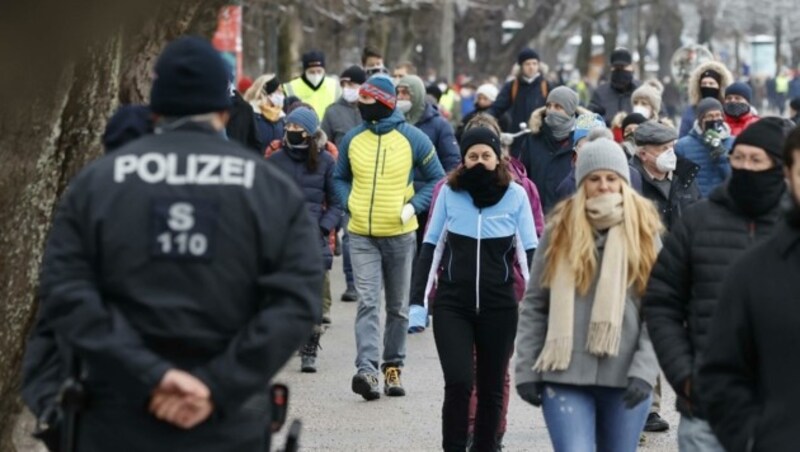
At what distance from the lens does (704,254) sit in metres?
6.57

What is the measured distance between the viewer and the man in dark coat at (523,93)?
19.2m

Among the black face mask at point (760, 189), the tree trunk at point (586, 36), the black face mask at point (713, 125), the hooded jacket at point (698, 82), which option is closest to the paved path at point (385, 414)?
the black face mask at point (713, 125)

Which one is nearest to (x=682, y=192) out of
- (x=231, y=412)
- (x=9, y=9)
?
(x=9, y=9)

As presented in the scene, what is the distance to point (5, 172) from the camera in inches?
340

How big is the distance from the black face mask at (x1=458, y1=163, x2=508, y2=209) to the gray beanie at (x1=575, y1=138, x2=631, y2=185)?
1.84 metres

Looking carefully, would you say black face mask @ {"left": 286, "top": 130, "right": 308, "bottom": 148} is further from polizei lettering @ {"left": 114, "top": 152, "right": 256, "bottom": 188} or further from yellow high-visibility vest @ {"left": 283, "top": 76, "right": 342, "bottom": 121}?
polizei lettering @ {"left": 114, "top": 152, "right": 256, "bottom": 188}

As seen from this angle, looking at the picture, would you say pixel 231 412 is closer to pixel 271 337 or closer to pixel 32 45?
pixel 271 337

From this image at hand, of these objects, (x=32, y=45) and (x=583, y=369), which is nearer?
(x=583, y=369)

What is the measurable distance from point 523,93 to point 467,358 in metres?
10.2

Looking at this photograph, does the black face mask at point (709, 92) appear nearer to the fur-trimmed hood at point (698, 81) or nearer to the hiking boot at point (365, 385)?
the fur-trimmed hood at point (698, 81)

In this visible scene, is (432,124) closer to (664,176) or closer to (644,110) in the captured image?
(644,110)

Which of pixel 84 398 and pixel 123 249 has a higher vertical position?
pixel 123 249

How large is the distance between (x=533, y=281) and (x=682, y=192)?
384 cm

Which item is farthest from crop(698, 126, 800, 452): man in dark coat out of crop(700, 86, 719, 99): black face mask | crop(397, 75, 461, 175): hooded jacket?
crop(700, 86, 719, 99): black face mask
